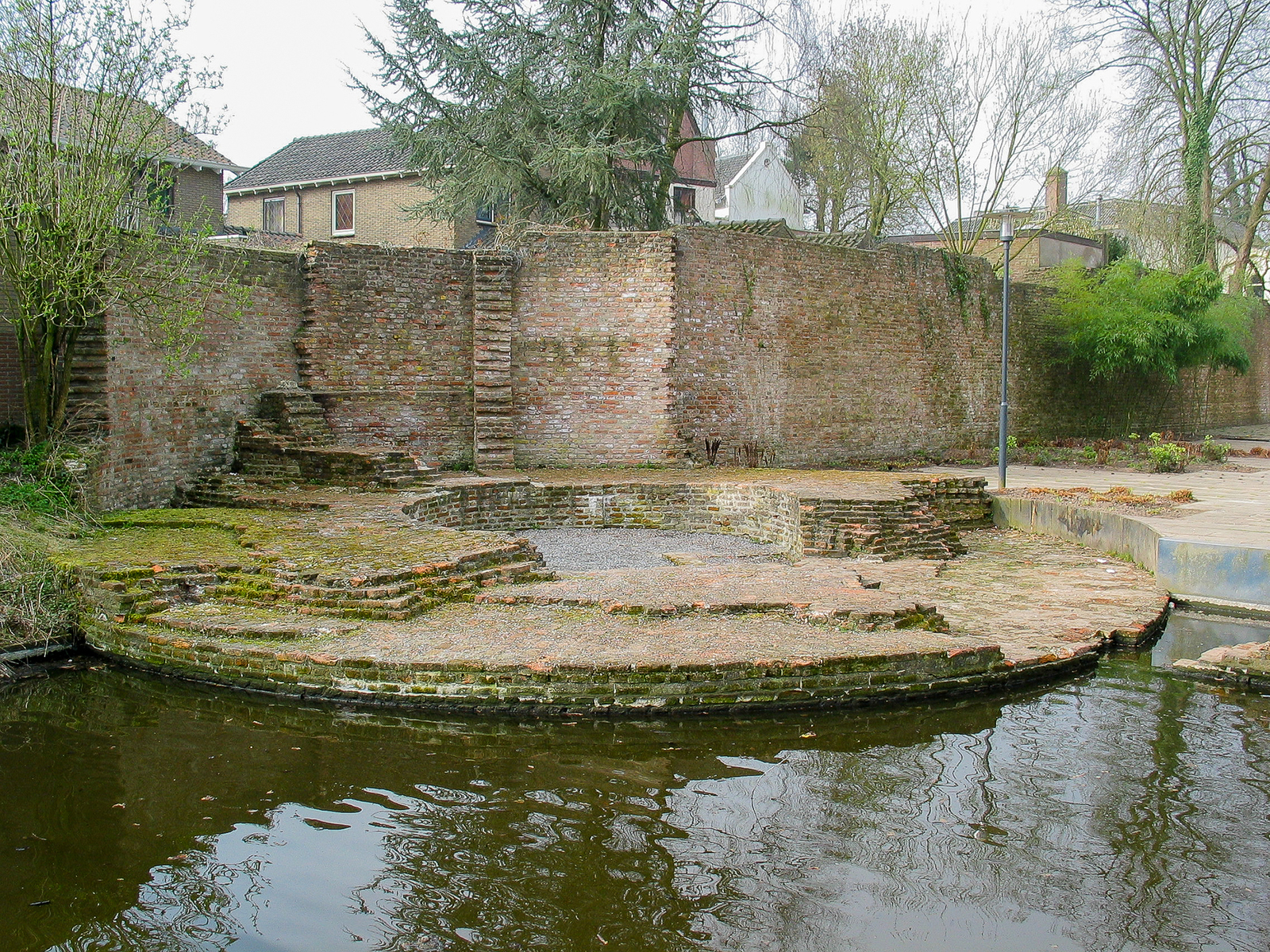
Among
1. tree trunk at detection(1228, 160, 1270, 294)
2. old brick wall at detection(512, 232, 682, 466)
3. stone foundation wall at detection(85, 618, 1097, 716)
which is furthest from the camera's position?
tree trunk at detection(1228, 160, 1270, 294)

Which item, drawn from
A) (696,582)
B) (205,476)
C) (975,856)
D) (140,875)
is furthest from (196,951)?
(205,476)

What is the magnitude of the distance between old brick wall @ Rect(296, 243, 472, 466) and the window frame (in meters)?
13.1

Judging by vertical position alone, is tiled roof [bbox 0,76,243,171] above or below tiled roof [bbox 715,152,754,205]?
below

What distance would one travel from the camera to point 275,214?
26312 mm

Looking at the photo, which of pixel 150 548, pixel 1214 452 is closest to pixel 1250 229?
pixel 1214 452

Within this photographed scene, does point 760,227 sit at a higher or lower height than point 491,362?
higher

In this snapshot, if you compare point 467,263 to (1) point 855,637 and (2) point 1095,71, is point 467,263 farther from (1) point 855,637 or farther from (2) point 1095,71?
(2) point 1095,71

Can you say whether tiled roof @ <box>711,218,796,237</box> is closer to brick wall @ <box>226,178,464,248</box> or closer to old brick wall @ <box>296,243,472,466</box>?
old brick wall @ <box>296,243,472,466</box>

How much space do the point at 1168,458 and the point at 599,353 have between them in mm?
9509

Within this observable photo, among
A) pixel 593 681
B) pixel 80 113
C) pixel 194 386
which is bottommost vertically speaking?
pixel 593 681

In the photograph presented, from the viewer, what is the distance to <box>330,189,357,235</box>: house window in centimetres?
2448

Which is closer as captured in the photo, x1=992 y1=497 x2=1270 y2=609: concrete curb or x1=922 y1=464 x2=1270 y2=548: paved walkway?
x1=992 y1=497 x2=1270 y2=609: concrete curb

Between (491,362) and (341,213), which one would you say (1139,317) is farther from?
(341,213)

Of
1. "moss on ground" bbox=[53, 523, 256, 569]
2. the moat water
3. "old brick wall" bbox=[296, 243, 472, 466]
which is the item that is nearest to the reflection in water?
the moat water
